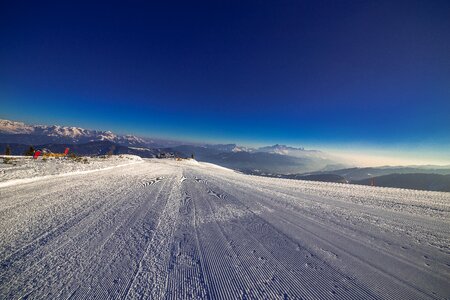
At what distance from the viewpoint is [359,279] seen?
3.54 metres

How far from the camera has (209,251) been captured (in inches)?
167

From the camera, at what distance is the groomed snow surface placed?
3117 millimetres

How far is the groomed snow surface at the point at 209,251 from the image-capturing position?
3117 mm

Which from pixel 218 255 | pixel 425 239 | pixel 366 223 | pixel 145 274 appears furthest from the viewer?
pixel 366 223

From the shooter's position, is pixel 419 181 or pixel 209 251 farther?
pixel 419 181

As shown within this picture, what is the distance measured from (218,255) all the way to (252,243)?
3.06ft

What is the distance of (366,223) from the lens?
6691 millimetres

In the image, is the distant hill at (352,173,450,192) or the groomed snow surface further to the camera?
the distant hill at (352,173,450,192)

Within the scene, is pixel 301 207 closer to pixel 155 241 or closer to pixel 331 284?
pixel 331 284

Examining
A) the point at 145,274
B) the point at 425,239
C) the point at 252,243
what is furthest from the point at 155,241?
the point at 425,239

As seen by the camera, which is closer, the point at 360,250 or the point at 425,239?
the point at 360,250

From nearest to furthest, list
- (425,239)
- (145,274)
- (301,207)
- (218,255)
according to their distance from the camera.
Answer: (145,274), (218,255), (425,239), (301,207)

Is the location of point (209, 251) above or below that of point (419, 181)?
above

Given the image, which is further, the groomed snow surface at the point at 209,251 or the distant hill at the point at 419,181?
the distant hill at the point at 419,181
